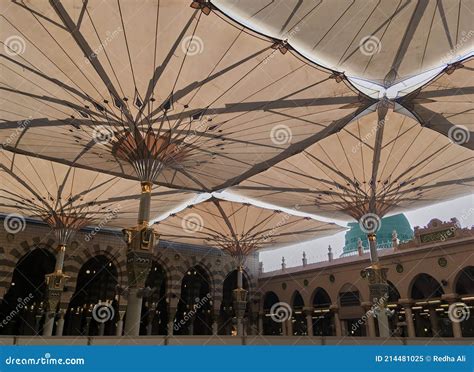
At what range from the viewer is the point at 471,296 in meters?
24.8

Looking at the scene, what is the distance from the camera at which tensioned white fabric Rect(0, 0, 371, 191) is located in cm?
1067

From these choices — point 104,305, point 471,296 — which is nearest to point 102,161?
point 104,305

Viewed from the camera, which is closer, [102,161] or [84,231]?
[102,161]

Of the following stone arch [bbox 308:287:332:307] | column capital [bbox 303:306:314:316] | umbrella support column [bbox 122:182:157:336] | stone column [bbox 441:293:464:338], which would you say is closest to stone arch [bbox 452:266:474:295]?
stone column [bbox 441:293:464:338]

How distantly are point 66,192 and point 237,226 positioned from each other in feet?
41.5

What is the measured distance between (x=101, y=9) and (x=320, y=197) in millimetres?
15981

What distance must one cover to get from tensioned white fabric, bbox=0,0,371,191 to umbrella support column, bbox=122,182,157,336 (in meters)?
3.62

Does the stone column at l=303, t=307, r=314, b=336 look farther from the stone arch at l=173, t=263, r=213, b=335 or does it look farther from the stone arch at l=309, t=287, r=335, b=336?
the stone arch at l=173, t=263, r=213, b=335

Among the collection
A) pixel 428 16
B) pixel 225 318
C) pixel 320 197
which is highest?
pixel 428 16

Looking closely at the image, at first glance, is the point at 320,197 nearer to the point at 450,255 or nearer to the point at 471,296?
the point at 450,255

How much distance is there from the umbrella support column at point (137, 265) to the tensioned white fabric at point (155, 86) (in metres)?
3.62

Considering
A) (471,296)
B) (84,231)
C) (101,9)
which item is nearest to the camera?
(101,9)

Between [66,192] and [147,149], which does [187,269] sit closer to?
[66,192]

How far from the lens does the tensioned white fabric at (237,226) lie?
2853cm
